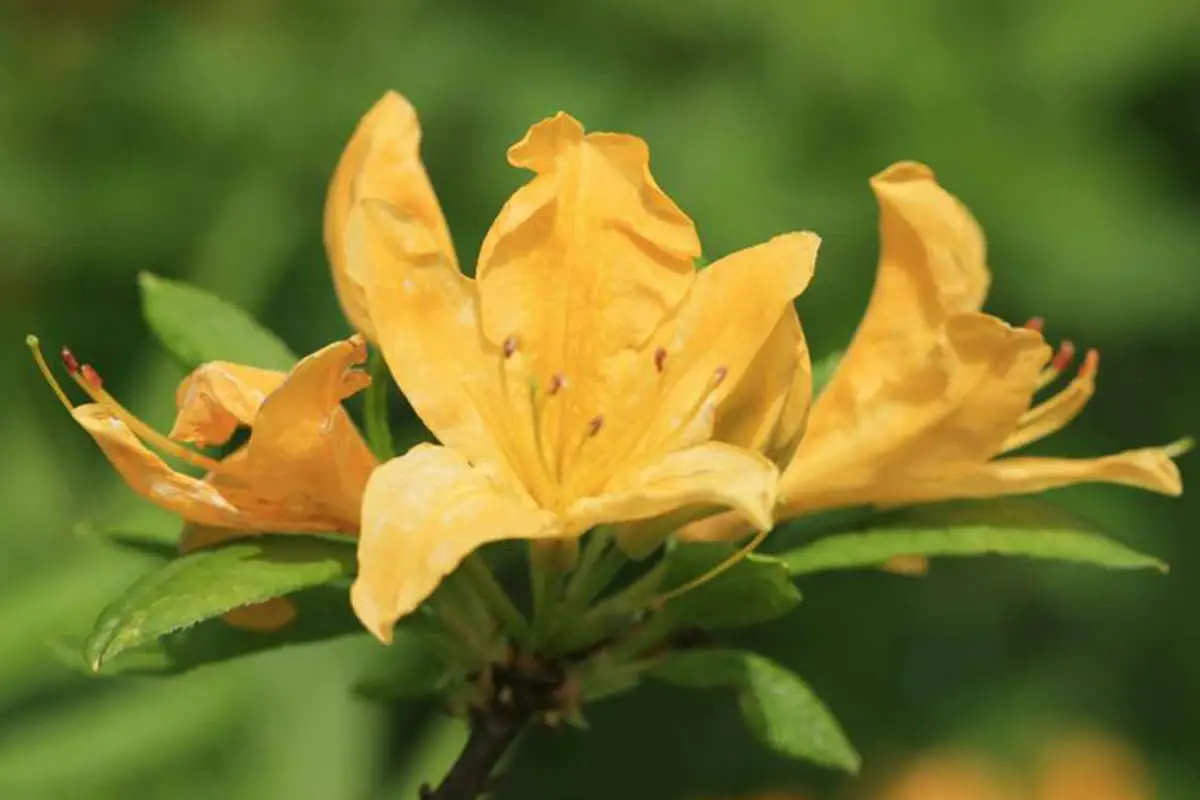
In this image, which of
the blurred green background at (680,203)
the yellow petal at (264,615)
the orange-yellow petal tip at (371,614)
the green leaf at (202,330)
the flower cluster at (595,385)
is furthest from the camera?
the blurred green background at (680,203)

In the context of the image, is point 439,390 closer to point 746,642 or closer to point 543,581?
point 543,581

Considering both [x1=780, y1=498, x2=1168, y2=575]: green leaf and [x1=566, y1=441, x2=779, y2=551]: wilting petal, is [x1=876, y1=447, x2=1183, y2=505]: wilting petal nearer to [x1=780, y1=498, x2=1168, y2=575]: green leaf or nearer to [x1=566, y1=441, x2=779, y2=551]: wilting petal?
[x1=780, y1=498, x2=1168, y2=575]: green leaf

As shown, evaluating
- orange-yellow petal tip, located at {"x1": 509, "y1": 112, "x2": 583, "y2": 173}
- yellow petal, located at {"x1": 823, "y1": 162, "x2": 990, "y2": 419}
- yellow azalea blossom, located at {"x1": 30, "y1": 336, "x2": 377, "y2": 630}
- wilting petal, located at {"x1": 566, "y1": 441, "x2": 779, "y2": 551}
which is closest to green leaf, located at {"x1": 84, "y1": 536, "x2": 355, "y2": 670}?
yellow azalea blossom, located at {"x1": 30, "y1": 336, "x2": 377, "y2": 630}

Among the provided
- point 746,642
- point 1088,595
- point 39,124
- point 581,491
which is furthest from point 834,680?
point 581,491

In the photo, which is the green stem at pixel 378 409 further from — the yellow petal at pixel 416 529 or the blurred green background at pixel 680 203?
the blurred green background at pixel 680 203

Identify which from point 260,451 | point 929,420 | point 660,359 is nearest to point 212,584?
point 260,451

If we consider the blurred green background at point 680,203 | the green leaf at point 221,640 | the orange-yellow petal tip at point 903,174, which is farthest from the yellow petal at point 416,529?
the blurred green background at point 680,203
